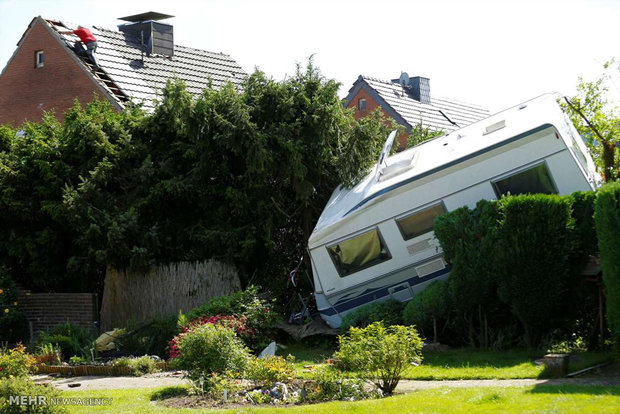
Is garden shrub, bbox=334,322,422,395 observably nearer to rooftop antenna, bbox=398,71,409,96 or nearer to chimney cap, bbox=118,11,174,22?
chimney cap, bbox=118,11,174,22

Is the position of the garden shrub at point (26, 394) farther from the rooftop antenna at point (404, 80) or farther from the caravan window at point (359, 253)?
the rooftop antenna at point (404, 80)

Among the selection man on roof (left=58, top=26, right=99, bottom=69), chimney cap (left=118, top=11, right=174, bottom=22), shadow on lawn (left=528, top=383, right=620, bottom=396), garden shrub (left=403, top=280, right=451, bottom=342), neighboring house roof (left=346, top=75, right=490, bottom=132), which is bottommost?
shadow on lawn (left=528, top=383, right=620, bottom=396)

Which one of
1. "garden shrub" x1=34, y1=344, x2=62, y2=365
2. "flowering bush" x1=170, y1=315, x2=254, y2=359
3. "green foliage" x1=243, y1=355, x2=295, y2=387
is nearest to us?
"green foliage" x1=243, y1=355, x2=295, y2=387

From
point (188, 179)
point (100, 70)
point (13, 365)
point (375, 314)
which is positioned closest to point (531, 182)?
point (375, 314)

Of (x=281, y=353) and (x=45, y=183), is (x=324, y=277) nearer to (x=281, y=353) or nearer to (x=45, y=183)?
(x=281, y=353)

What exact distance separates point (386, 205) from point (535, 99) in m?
4.59

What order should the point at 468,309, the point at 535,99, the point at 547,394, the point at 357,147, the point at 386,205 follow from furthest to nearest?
the point at 357,147, the point at 535,99, the point at 386,205, the point at 468,309, the point at 547,394

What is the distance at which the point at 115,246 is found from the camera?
18156mm

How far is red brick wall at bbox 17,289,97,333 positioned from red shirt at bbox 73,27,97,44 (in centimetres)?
1117

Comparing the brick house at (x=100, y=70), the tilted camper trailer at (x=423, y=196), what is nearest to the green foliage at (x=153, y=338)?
the tilted camper trailer at (x=423, y=196)

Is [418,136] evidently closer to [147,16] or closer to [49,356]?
[147,16]

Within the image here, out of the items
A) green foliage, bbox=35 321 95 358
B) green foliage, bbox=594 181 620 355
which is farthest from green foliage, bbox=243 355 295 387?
green foliage, bbox=35 321 95 358

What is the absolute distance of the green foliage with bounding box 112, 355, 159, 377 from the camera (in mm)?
14281

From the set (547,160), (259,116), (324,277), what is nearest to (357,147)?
(259,116)
